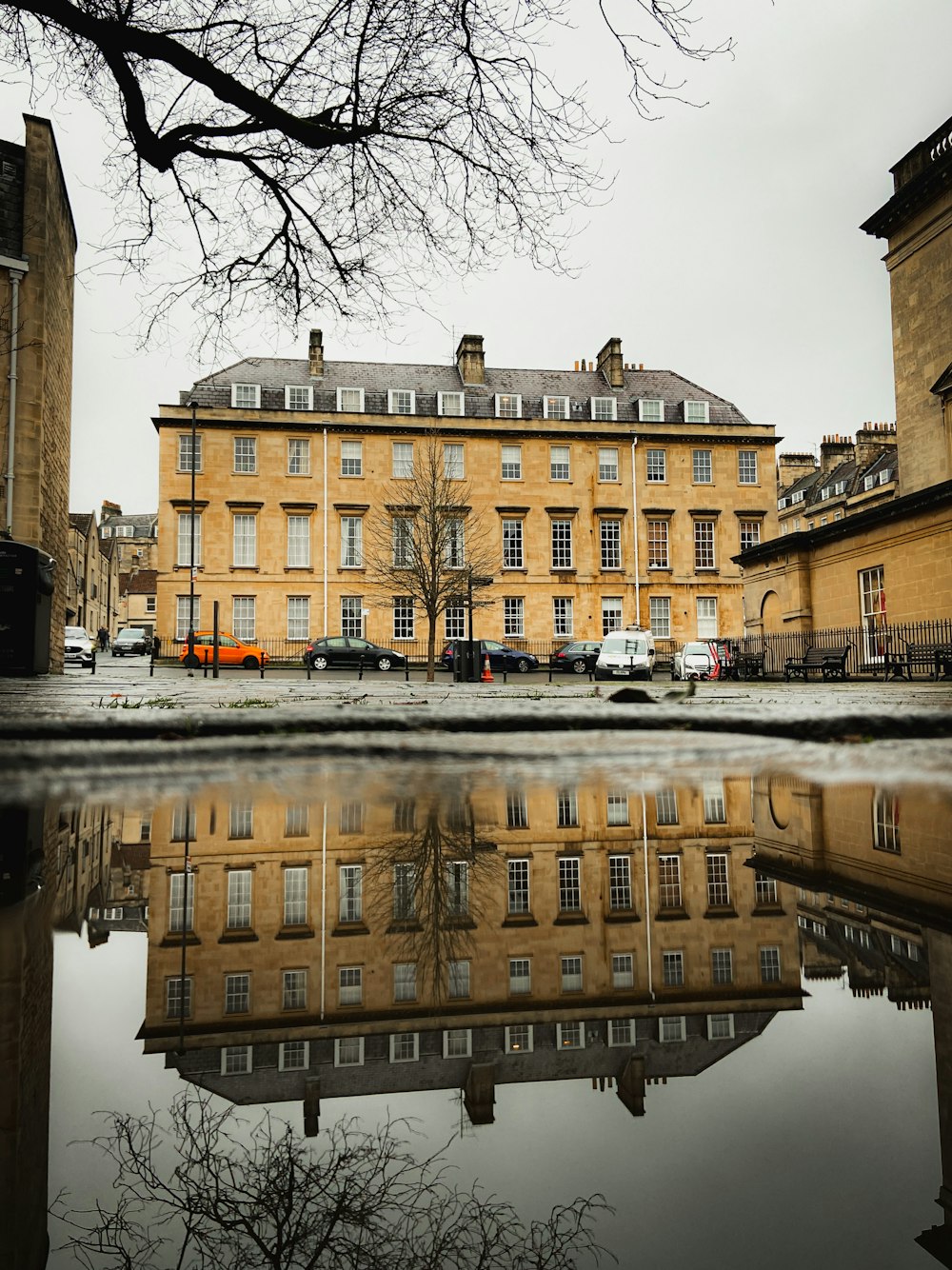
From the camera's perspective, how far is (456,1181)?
83 cm

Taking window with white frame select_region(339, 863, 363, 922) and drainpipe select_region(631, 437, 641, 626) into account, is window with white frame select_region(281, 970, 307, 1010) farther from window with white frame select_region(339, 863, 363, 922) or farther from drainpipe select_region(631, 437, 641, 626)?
drainpipe select_region(631, 437, 641, 626)

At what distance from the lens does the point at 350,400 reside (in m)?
43.1

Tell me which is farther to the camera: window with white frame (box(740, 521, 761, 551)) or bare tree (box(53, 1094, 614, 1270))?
window with white frame (box(740, 521, 761, 551))

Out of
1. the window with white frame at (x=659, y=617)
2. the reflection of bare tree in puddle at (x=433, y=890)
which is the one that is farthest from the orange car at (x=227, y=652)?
Answer: the reflection of bare tree in puddle at (x=433, y=890)

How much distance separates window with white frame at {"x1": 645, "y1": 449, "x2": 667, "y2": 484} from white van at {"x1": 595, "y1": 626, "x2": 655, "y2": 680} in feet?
61.2

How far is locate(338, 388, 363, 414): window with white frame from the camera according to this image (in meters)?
42.9

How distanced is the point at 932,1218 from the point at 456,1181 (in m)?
0.41

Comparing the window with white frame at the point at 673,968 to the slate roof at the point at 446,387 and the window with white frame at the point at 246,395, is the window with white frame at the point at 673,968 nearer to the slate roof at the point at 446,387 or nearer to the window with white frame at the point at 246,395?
the slate roof at the point at 446,387

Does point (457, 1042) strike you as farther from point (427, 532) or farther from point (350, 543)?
point (350, 543)

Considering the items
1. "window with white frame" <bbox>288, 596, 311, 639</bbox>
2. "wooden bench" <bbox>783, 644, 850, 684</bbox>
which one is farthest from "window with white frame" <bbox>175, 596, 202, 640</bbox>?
"wooden bench" <bbox>783, 644, 850, 684</bbox>

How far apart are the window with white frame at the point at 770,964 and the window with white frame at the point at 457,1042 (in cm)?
45

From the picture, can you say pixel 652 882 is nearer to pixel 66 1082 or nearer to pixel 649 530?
pixel 66 1082

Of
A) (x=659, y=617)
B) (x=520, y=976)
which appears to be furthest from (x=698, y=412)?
(x=520, y=976)

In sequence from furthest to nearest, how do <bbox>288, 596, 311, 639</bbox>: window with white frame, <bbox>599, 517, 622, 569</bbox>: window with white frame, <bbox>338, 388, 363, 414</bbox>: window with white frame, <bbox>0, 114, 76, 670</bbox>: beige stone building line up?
<bbox>599, 517, 622, 569</bbox>: window with white frame, <bbox>338, 388, 363, 414</bbox>: window with white frame, <bbox>288, 596, 311, 639</bbox>: window with white frame, <bbox>0, 114, 76, 670</bbox>: beige stone building
